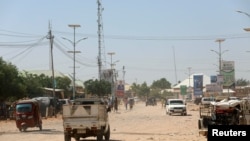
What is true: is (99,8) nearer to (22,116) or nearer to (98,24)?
(98,24)

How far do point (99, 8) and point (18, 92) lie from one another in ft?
112

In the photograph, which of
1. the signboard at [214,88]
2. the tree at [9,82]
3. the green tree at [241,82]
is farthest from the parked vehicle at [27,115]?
the green tree at [241,82]

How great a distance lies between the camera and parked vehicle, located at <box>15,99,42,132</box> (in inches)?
1329

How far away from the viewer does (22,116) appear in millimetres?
33750

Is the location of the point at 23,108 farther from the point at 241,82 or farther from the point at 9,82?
the point at 241,82

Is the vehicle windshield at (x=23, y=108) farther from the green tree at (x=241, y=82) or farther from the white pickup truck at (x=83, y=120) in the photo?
the green tree at (x=241, y=82)

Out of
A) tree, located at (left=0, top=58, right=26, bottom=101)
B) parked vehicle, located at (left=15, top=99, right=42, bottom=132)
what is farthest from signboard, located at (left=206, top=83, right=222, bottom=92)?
parked vehicle, located at (left=15, top=99, right=42, bottom=132)

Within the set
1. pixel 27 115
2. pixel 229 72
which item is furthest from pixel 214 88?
pixel 27 115

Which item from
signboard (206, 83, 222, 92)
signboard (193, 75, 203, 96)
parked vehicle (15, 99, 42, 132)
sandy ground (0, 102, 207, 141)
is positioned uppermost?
signboard (193, 75, 203, 96)

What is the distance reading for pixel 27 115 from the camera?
3384 centimetres

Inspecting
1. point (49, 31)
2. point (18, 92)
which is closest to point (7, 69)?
point (18, 92)

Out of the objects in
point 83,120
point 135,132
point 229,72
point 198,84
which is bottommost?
point 135,132

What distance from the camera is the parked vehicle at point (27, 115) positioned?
33.8 metres

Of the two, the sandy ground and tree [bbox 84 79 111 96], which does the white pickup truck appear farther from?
tree [bbox 84 79 111 96]
